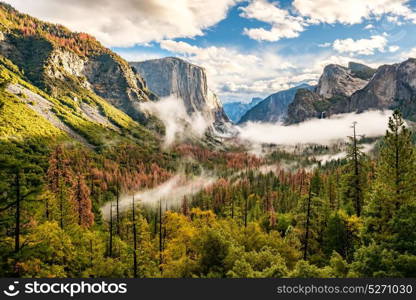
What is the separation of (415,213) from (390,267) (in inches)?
230

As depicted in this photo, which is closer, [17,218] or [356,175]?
[17,218]

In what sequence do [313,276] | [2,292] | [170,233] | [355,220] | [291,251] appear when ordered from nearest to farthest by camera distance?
[2,292] → [313,276] → [355,220] → [291,251] → [170,233]

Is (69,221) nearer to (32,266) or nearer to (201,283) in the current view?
(32,266)

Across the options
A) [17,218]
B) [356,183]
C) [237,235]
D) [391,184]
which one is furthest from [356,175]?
[17,218]

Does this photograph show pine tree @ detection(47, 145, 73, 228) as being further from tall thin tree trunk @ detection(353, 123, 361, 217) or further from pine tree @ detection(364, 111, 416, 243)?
tall thin tree trunk @ detection(353, 123, 361, 217)

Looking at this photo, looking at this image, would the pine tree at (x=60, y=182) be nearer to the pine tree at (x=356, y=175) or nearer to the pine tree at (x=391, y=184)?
the pine tree at (x=391, y=184)

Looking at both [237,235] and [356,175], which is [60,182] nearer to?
[237,235]

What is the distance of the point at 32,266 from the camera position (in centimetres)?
1989

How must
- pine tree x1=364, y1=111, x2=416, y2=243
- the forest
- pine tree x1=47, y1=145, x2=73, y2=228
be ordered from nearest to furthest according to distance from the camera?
the forest
pine tree x1=364, y1=111, x2=416, y2=243
pine tree x1=47, y1=145, x2=73, y2=228

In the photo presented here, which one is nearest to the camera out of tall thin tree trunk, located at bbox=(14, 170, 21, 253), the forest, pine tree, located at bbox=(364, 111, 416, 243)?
tall thin tree trunk, located at bbox=(14, 170, 21, 253)

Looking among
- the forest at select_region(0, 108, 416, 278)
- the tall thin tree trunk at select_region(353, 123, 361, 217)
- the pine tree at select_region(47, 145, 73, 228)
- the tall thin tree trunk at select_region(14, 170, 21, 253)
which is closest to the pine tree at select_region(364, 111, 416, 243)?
Answer: the forest at select_region(0, 108, 416, 278)

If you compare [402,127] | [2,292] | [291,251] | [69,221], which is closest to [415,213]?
[402,127]

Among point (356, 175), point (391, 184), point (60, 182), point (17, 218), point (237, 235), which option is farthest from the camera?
point (60, 182)

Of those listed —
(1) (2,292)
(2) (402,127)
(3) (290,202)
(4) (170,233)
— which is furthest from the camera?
(3) (290,202)
